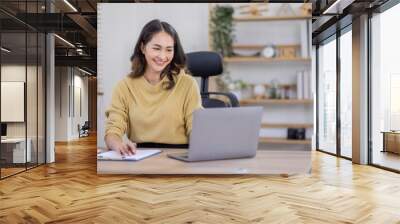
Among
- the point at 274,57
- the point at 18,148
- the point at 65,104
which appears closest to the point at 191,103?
the point at 274,57

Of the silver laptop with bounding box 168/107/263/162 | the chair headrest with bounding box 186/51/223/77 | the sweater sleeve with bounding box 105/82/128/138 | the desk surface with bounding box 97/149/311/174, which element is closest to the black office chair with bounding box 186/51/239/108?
the chair headrest with bounding box 186/51/223/77

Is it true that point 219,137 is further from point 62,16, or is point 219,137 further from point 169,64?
point 62,16

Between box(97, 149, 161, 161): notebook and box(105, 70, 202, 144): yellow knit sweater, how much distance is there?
237 millimetres

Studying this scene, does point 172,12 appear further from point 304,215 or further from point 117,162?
point 304,215

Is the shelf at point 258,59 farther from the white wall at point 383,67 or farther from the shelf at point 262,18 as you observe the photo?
the white wall at point 383,67

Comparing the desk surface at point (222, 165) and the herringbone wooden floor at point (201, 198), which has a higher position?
the desk surface at point (222, 165)

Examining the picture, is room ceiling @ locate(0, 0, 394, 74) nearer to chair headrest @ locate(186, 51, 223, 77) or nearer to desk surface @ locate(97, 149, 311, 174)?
chair headrest @ locate(186, 51, 223, 77)

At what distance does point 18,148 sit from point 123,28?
2.46 metres

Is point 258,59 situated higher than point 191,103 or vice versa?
point 258,59

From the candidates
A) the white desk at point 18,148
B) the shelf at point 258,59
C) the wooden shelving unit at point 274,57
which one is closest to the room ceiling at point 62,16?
the wooden shelving unit at point 274,57

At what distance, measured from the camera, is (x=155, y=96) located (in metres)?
5.06

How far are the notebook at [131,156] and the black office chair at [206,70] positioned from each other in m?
0.82

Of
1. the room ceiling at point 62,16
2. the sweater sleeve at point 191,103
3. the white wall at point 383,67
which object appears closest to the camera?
the sweater sleeve at point 191,103

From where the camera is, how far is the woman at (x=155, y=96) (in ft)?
16.4
